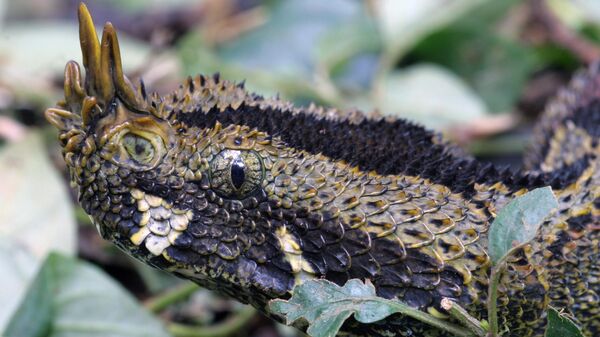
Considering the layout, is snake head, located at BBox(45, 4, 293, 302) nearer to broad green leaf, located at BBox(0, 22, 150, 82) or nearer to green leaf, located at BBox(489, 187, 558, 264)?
green leaf, located at BBox(489, 187, 558, 264)

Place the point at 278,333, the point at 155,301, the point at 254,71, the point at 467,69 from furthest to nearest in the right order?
the point at 467,69 → the point at 254,71 → the point at 278,333 → the point at 155,301

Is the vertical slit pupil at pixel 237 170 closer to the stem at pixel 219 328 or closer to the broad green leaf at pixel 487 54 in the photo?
the stem at pixel 219 328

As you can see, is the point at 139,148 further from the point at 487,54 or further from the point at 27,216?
the point at 487,54

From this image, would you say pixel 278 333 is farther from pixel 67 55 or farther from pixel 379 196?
pixel 67 55

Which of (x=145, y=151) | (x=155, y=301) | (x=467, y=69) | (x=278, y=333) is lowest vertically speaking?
(x=278, y=333)

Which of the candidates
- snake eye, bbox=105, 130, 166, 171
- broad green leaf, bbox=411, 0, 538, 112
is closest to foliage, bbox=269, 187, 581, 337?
snake eye, bbox=105, 130, 166, 171

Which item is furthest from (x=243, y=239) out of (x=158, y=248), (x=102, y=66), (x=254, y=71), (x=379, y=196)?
(x=254, y=71)

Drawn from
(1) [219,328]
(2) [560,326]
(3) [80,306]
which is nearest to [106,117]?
(2) [560,326]
